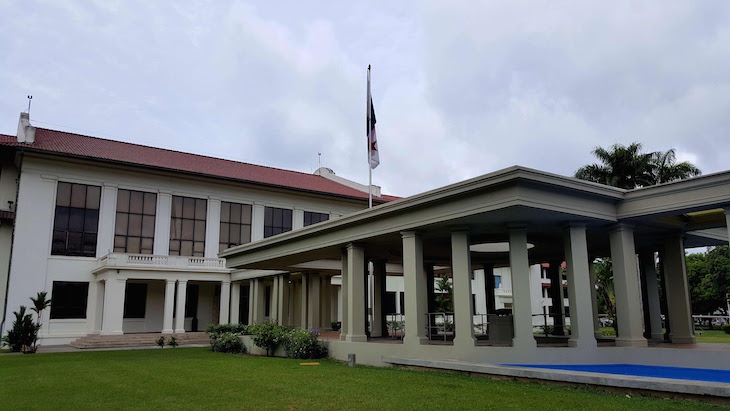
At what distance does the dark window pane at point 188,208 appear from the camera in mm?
39375

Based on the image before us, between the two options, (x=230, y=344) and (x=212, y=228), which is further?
(x=212, y=228)

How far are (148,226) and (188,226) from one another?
2.90m

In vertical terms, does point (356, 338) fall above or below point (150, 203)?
below

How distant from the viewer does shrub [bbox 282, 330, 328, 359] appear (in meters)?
19.5

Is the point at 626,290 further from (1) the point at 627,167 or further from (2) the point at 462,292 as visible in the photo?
(1) the point at 627,167

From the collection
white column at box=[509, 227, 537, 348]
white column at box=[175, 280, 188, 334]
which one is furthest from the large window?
white column at box=[509, 227, 537, 348]

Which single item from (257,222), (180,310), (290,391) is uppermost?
(257,222)

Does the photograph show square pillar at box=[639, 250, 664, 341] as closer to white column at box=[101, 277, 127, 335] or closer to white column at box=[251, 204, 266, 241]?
white column at box=[101, 277, 127, 335]

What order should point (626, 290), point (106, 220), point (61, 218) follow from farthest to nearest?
1. point (106, 220)
2. point (61, 218)
3. point (626, 290)

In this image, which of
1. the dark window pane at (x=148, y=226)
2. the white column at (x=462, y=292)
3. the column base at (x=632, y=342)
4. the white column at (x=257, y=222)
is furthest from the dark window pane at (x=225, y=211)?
the column base at (x=632, y=342)

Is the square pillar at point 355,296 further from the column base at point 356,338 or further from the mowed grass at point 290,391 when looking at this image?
the mowed grass at point 290,391

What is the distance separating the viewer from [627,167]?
3744 centimetres

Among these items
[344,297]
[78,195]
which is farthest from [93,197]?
[344,297]

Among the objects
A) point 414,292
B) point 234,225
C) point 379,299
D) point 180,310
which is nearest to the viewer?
point 414,292
